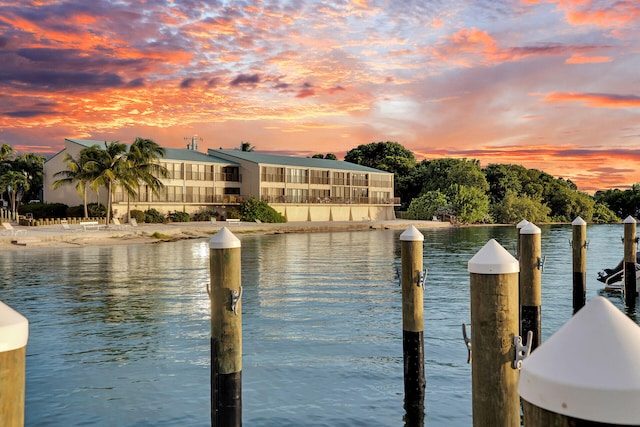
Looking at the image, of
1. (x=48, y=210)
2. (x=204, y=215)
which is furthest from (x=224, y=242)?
(x=204, y=215)

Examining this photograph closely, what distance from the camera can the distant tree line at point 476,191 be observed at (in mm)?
96938

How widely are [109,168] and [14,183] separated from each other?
68.4ft

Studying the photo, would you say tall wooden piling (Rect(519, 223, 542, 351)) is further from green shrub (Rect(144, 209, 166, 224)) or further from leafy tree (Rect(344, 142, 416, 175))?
leafy tree (Rect(344, 142, 416, 175))

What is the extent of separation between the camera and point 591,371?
2.12 m

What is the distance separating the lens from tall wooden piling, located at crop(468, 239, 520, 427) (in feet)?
20.6

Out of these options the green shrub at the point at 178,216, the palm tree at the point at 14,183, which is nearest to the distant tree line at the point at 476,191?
the green shrub at the point at 178,216

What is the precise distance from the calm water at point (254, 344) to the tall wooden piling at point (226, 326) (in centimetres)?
171

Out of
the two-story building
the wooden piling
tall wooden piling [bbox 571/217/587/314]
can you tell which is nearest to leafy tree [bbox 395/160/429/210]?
the two-story building

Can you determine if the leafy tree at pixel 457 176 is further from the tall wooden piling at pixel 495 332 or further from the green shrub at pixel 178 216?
the tall wooden piling at pixel 495 332

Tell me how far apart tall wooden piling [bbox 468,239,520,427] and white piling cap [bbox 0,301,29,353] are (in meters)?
4.59

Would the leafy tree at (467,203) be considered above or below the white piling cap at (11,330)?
above

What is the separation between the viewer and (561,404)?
2113mm

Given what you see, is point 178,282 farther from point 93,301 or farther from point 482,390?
point 482,390

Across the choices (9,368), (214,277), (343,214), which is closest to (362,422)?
(214,277)
